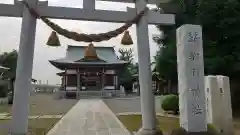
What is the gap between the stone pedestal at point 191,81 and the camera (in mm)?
4777

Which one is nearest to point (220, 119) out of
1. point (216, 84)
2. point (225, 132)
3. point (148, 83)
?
point (225, 132)

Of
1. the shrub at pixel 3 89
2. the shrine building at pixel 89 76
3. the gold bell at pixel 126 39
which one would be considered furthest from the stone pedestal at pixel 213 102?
the shrine building at pixel 89 76

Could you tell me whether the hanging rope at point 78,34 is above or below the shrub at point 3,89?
above

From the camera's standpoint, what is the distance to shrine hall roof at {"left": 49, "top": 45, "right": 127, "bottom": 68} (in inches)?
1078

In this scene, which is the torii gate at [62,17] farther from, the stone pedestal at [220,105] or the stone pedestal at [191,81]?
the stone pedestal at [220,105]

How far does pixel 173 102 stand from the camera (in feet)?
35.8

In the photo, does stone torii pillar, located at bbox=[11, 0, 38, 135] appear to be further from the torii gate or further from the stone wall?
the stone wall

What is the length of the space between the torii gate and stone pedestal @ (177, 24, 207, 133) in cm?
76

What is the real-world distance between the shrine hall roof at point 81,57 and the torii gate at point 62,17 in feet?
72.1

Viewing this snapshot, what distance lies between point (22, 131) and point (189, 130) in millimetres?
3466

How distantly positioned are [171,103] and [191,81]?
6.34 meters

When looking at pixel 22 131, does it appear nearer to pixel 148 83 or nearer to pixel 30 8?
pixel 30 8

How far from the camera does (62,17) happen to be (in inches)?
203

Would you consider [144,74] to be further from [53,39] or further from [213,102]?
[53,39]
